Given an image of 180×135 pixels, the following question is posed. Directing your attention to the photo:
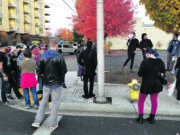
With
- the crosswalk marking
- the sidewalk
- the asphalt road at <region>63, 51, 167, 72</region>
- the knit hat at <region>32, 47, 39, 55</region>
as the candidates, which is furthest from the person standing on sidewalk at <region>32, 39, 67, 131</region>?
the asphalt road at <region>63, 51, 167, 72</region>

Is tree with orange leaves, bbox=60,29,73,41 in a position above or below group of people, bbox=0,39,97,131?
above

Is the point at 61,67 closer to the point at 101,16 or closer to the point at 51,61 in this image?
the point at 51,61

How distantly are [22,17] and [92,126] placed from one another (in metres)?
49.8

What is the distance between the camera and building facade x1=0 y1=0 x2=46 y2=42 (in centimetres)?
4013

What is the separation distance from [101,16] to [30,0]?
2088 inches

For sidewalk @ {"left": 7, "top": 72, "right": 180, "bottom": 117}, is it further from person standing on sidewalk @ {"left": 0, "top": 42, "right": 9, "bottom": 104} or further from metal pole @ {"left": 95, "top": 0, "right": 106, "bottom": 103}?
person standing on sidewalk @ {"left": 0, "top": 42, "right": 9, "bottom": 104}

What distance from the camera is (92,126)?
3820 millimetres

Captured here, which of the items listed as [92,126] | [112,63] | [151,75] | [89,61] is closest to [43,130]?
[92,126]

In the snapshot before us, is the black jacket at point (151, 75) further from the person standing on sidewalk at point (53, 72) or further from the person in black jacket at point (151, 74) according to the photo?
the person standing on sidewalk at point (53, 72)

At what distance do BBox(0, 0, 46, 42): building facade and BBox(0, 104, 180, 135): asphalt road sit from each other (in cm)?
4029

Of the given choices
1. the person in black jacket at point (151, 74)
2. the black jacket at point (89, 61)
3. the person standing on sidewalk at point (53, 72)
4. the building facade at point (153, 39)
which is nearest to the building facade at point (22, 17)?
the building facade at point (153, 39)

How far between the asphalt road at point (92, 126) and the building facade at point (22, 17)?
40.3 metres

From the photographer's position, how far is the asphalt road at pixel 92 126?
355 centimetres

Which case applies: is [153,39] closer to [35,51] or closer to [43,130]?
[35,51]
